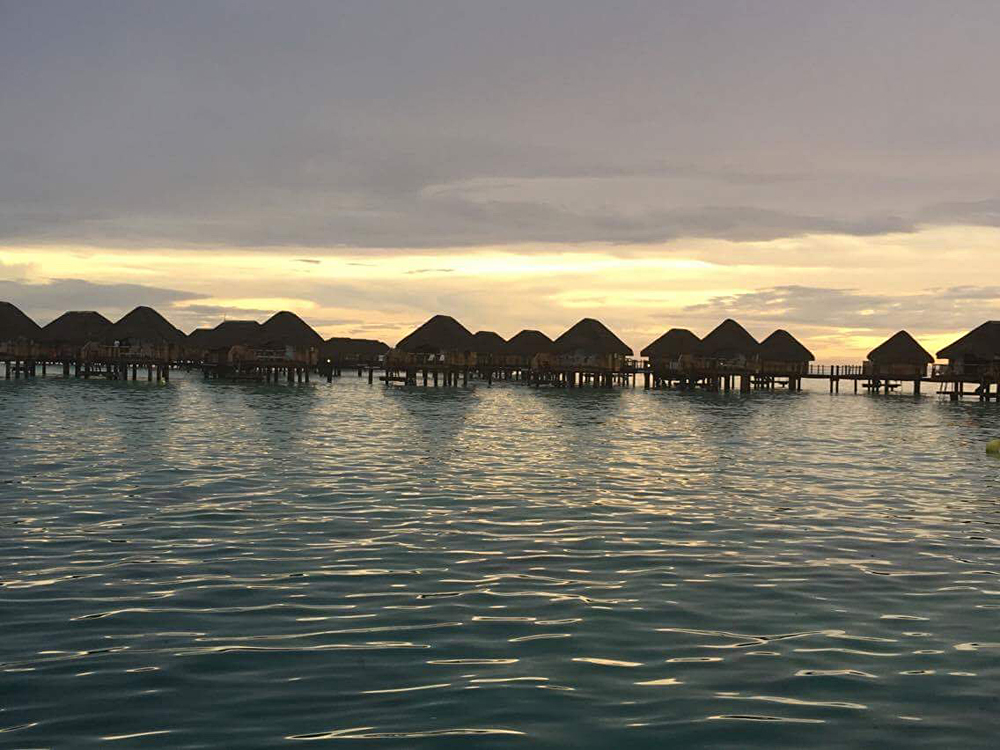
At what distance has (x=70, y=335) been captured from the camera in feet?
238

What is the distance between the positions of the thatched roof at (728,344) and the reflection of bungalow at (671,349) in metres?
1.15

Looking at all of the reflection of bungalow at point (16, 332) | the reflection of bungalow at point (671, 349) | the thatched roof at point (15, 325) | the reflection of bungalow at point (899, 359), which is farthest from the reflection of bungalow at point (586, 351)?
the thatched roof at point (15, 325)

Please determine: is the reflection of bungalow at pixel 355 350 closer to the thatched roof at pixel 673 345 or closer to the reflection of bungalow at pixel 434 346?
the reflection of bungalow at pixel 434 346

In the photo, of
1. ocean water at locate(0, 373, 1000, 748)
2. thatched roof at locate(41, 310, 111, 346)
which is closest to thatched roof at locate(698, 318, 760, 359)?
thatched roof at locate(41, 310, 111, 346)

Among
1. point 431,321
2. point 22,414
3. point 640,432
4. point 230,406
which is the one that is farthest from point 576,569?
point 431,321

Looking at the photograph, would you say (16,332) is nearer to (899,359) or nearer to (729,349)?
(729,349)

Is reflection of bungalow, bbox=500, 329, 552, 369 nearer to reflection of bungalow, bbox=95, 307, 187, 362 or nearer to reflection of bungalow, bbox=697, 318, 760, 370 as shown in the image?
reflection of bungalow, bbox=697, 318, 760, 370

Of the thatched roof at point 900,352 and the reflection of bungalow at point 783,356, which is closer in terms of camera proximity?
the thatched roof at point 900,352

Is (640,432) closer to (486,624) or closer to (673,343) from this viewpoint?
(486,624)

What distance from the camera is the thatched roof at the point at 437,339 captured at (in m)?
70.9

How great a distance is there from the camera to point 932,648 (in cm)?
739

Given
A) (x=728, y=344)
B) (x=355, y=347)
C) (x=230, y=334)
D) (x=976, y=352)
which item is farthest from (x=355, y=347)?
(x=976, y=352)

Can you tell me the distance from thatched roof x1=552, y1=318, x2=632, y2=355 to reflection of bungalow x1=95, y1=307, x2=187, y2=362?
103 ft

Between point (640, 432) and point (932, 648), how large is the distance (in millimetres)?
23580
